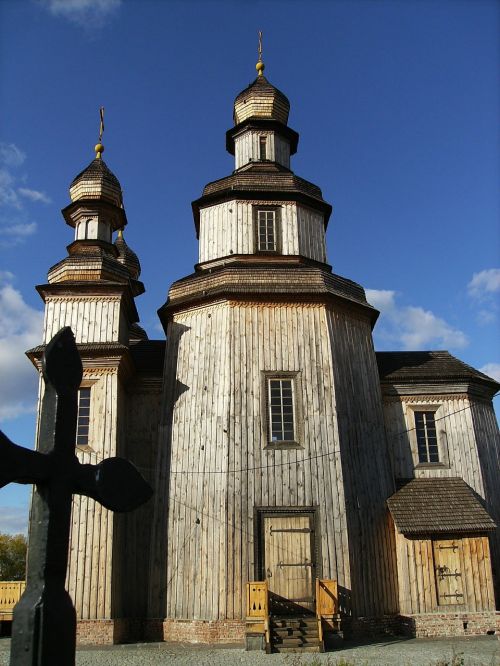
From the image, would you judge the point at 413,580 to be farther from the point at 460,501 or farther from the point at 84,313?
the point at 84,313

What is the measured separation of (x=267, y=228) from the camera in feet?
62.8

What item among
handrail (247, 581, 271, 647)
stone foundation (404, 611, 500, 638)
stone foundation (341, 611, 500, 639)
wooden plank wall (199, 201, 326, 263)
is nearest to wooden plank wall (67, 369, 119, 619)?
handrail (247, 581, 271, 647)

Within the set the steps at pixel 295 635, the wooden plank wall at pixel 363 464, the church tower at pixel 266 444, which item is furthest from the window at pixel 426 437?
the steps at pixel 295 635

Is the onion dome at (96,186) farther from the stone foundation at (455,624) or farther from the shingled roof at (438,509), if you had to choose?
the stone foundation at (455,624)

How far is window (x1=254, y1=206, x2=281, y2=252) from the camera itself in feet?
61.9

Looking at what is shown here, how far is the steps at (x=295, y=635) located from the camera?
Result: 42.2 ft

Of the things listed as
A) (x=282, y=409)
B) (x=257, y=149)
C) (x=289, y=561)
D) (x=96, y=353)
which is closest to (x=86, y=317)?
(x=96, y=353)

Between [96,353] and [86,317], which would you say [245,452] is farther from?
[86,317]

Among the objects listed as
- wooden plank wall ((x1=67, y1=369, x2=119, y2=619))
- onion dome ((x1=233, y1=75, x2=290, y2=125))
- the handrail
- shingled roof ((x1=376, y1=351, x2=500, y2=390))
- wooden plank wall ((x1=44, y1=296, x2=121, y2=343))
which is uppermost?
onion dome ((x1=233, y1=75, x2=290, y2=125))

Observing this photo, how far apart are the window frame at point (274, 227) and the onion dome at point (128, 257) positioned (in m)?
11.1

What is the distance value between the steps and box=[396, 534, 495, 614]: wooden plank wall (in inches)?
110

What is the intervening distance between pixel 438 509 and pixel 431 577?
1586 millimetres

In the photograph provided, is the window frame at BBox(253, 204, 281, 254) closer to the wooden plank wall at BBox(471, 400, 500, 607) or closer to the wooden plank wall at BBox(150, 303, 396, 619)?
the wooden plank wall at BBox(150, 303, 396, 619)

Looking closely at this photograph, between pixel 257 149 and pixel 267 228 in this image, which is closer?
pixel 267 228
